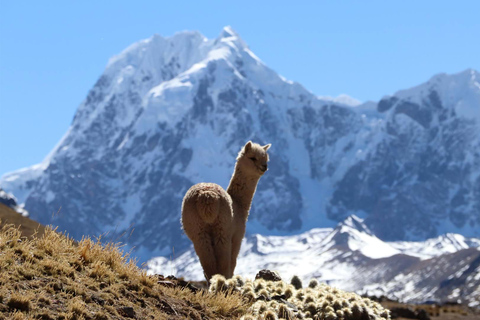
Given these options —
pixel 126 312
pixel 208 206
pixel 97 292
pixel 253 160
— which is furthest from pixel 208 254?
pixel 126 312

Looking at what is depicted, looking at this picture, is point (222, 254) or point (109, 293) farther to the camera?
point (222, 254)

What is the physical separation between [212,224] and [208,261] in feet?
2.69

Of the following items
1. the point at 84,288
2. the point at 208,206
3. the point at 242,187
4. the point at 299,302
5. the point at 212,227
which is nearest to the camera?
the point at 84,288

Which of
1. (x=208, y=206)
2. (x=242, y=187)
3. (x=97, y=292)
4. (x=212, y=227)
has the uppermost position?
(x=242, y=187)

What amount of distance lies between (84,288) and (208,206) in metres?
5.78

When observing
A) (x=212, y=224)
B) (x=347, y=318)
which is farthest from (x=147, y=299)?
(x=212, y=224)

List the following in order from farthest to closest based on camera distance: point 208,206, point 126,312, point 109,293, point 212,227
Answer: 1. point 212,227
2. point 208,206
3. point 109,293
4. point 126,312

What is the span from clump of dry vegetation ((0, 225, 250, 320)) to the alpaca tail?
3.26 metres

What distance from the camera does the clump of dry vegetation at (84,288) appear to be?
952cm

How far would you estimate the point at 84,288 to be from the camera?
10406 mm

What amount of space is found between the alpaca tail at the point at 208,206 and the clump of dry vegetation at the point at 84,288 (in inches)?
128

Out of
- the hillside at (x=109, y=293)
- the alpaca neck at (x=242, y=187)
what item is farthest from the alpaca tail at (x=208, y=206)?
the alpaca neck at (x=242, y=187)

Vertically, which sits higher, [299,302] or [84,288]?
[299,302]

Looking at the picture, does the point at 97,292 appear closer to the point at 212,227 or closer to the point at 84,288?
the point at 84,288
